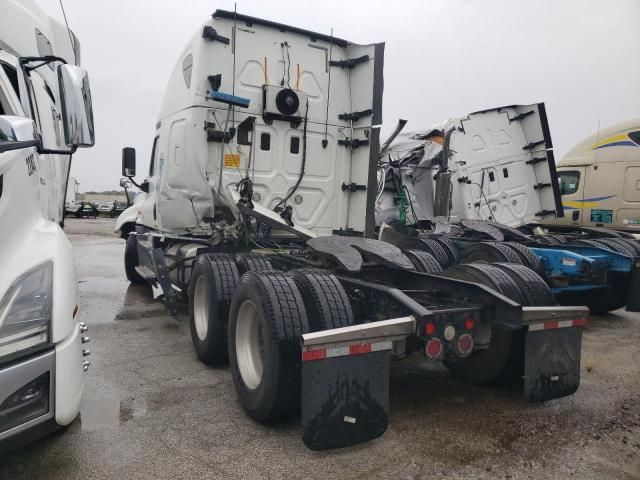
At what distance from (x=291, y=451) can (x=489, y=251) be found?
3788 millimetres

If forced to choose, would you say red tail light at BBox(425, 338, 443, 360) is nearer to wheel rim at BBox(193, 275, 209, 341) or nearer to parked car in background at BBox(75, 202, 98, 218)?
wheel rim at BBox(193, 275, 209, 341)

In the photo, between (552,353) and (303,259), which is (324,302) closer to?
(303,259)

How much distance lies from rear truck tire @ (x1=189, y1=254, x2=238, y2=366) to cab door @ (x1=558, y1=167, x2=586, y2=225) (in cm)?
797

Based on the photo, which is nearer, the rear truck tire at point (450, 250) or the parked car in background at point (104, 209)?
the rear truck tire at point (450, 250)

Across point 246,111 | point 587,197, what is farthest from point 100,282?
point 587,197

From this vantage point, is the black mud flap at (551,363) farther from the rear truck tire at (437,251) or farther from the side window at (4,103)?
the side window at (4,103)

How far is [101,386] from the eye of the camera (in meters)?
3.88

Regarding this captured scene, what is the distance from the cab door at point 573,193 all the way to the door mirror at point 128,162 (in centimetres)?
808

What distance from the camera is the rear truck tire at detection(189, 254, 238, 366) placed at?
4293 mm

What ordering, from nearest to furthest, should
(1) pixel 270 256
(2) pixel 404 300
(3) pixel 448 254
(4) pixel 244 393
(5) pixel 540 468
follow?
(5) pixel 540 468 < (2) pixel 404 300 < (4) pixel 244 393 < (1) pixel 270 256 < (3) pixel 448 254

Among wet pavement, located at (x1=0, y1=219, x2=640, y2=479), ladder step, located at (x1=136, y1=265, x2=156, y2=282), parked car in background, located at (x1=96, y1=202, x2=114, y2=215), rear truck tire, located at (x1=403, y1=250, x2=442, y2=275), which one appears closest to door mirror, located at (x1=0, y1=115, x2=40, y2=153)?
wet pavement, located at (x1=0, y1=219, x2=640, y2=479)

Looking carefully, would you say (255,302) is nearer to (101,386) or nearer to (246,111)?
(101,386)

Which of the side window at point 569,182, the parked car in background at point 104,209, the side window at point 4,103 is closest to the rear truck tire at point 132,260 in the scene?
the side window at point 4,103

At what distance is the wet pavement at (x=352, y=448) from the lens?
2.70 m
